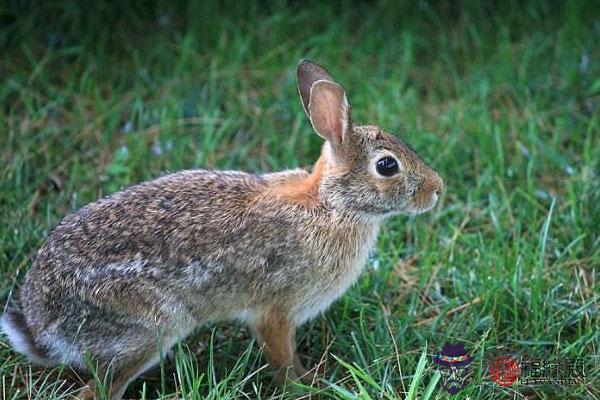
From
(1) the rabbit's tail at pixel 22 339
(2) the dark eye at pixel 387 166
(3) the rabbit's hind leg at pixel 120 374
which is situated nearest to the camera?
(3) the rabbit's hind leg at pixel 120 374

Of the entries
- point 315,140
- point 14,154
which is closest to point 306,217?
point 315,140

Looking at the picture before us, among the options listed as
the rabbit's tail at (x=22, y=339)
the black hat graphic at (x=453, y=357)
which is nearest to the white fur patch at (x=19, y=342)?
the rabbit's tail at (x=22, y=339)

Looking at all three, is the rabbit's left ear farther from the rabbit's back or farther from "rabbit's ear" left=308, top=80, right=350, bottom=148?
the rabbit's back

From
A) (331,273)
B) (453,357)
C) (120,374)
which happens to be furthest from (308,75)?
(120,374)

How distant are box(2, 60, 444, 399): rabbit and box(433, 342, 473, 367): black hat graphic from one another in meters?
0.52

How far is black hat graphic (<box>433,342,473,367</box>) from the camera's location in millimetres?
4160

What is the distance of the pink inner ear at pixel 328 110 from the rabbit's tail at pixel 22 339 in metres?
1.51

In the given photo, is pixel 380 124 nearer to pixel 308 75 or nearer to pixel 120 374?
pixel 308 75

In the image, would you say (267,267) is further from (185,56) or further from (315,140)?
(185,56)

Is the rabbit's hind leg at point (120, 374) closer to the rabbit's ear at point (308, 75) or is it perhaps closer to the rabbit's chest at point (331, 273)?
the rabbit's chest at point (331, 273)

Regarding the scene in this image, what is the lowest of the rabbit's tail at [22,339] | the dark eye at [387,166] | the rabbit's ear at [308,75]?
the rabbit's tail at [22,339]

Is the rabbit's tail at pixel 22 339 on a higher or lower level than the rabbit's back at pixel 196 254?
lower

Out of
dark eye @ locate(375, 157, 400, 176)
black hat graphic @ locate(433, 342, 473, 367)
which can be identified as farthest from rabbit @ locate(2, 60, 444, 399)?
black hat graphic @ locate(433, 342, 473, 367)

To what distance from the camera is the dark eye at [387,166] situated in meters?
4.34
